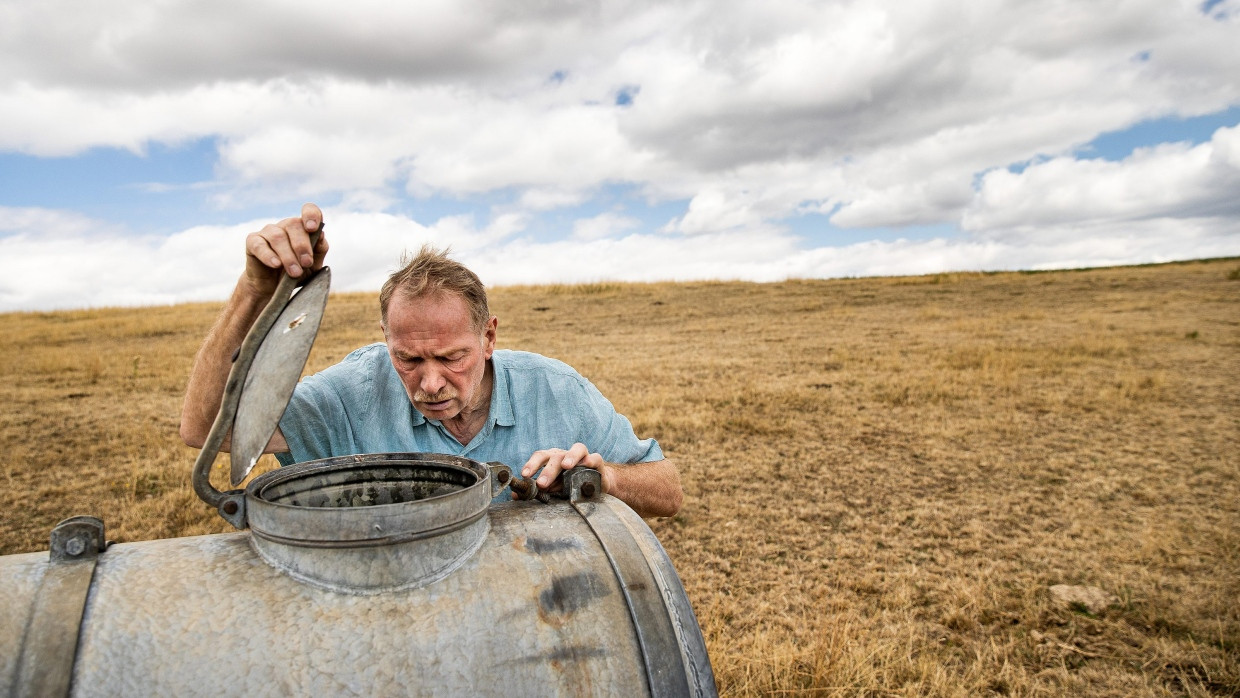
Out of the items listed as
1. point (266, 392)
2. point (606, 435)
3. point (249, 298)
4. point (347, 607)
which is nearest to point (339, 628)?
point (347, 607)

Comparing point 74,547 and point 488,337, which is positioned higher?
point 488,337

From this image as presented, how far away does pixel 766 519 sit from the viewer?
4.99 m

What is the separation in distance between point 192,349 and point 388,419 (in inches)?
517

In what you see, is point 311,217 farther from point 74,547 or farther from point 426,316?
point 74,547

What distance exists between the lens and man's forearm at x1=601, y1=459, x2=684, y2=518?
226cm

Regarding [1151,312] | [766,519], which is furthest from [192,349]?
[1151,312]

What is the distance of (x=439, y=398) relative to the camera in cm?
224

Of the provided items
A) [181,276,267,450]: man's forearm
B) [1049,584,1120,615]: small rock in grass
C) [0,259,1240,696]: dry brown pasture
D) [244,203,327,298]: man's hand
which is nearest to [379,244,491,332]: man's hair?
[181,276,267,450]: man's forearm

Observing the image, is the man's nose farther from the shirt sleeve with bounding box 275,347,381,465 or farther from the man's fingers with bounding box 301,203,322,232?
the man's fingers with bounding box 301,203,322,232

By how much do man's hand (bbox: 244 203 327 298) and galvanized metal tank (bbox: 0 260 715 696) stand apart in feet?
0.40

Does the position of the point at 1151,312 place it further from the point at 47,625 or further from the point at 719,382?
the point at 47,625

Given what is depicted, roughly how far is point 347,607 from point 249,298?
95cm

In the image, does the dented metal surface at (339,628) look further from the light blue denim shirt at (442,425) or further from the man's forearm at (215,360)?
the light blue denim shirt at (442,425)

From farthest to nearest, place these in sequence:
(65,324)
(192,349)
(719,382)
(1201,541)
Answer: (65,324), (192,349), (719,382), (1201,541)
